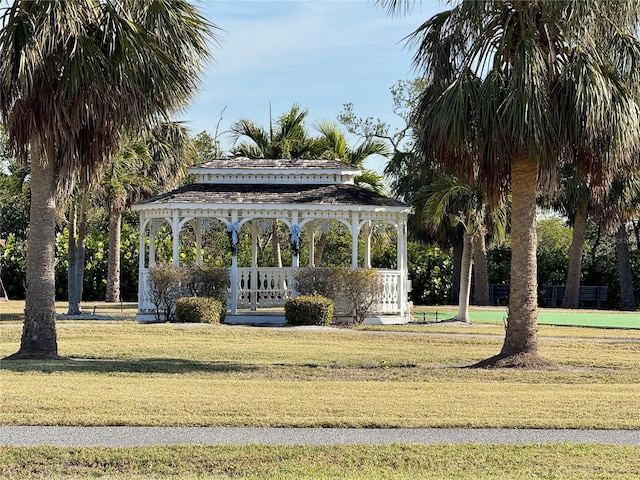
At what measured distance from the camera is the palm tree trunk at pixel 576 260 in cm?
3428

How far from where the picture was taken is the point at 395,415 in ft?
34.2

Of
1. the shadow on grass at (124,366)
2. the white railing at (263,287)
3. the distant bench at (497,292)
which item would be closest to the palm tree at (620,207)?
the distant bench at (497,292)

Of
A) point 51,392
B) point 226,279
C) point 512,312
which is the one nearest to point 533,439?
point 51,392

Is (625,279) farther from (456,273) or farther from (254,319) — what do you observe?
(254,319)

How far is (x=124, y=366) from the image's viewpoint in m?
15.5

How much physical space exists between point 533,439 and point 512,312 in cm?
701

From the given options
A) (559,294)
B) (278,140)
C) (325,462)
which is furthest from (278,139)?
(325,462)

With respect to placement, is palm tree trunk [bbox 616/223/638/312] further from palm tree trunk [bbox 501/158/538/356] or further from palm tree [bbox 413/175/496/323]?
palm tree trunk [bbox 501/158/538/356]

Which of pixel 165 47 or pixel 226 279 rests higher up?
pixel 165 47

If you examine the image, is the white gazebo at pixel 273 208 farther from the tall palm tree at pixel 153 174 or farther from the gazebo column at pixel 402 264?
the tall palm tree at pixel 153 174

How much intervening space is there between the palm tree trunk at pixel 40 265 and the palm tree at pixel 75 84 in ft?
0.05

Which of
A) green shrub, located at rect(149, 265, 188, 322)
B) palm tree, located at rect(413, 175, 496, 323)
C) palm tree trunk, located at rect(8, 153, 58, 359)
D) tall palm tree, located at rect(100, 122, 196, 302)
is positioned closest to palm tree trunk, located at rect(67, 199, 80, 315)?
tall palm tree, located at rect(100, 122, 196, 302)

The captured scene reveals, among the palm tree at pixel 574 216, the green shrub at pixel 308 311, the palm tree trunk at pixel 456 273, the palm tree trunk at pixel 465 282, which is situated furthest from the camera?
the palm tree trunk at pixel 456 273

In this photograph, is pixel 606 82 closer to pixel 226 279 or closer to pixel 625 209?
pixel 226 279
